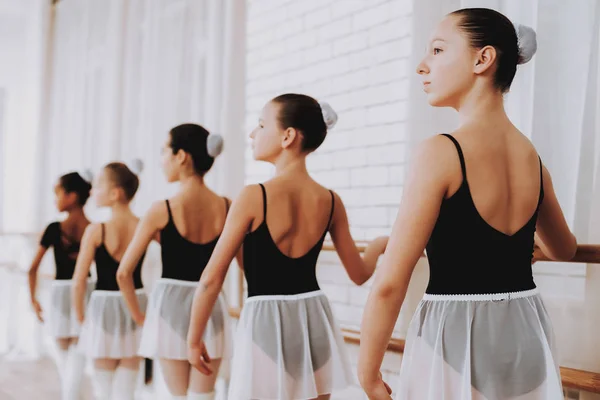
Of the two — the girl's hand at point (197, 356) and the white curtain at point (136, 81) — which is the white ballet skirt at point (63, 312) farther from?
the girl's hand at point (197, 356)

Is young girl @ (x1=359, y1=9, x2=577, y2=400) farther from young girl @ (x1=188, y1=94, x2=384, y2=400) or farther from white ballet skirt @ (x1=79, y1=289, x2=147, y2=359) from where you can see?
white ballet skirt @ (x1=79, y1=289, x2=147, y2=359)

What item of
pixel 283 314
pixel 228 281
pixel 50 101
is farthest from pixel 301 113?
pixel 50 101

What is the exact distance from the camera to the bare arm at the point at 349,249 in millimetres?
1845

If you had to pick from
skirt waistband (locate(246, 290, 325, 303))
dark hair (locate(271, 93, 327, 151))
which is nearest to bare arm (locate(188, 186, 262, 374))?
skirt waistband (locate(246, 290, 325, 303))

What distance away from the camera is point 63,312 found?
339 centimetres

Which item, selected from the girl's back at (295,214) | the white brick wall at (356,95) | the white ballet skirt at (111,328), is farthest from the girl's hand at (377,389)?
the white ballet skirt at (111,328)

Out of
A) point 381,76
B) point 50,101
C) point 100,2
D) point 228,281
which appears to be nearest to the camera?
point 381,76

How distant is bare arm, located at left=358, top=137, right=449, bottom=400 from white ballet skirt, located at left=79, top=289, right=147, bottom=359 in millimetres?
1938

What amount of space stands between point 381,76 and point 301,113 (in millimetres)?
813

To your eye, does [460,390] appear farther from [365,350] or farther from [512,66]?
[512,66]

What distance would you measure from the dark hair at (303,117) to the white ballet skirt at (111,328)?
57.0 inches

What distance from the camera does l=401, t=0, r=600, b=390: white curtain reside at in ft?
5.39

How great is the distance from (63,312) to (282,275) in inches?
84.3

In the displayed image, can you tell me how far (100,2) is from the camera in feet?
16.2
